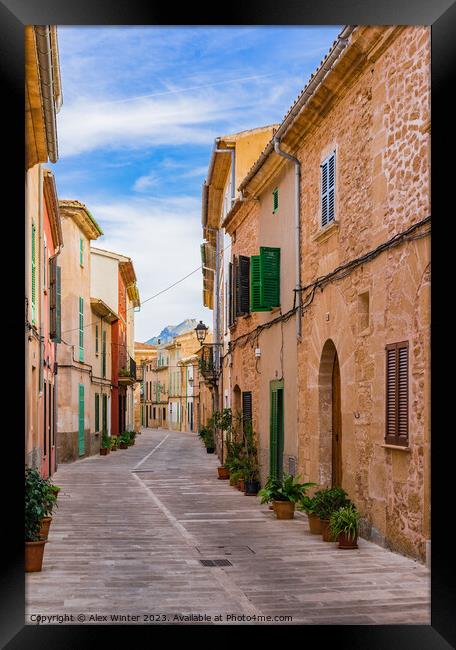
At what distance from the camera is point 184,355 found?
224 feet

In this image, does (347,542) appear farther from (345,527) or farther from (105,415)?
(105,415)

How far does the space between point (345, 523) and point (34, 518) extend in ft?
11.8

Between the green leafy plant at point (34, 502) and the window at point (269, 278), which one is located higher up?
the window at point (269, 278)

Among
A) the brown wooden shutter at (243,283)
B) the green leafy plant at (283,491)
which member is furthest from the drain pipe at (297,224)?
the brown wooden shutter at (243,283)

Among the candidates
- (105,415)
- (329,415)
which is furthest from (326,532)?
(105,415)

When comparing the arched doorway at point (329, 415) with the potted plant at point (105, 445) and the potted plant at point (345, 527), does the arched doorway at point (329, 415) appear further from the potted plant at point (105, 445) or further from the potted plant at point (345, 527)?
the potted plant at point (105, 445)

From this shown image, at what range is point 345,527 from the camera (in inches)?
393

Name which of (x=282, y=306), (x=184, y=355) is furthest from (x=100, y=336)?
(x=184, y=355)

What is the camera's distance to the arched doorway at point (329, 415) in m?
12.7

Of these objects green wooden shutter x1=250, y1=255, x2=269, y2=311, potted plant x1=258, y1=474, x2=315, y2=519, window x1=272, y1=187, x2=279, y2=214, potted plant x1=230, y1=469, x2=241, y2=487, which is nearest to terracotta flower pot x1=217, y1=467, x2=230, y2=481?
potted plant x1=230, y1=469, x2=241, y2=487

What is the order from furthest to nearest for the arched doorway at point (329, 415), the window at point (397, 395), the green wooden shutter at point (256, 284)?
the green wooden shutter at point (256, 284) < the arched doorway at point (329, 415) < the window at point (397, 395)
